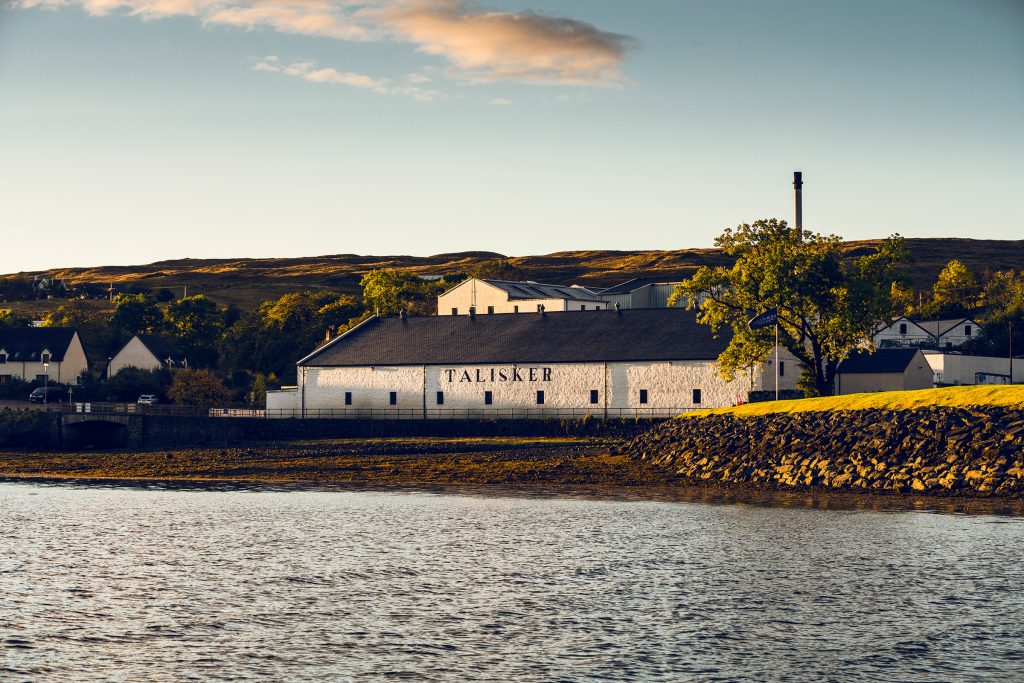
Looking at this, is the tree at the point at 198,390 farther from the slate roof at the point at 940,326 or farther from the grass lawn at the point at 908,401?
the slate roof at the point at 940,326

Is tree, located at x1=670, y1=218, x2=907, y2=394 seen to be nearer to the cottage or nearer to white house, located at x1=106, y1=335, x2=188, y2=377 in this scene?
the cottage

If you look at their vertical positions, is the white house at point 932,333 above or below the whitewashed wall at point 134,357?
above

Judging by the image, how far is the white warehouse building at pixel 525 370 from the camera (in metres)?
77.8

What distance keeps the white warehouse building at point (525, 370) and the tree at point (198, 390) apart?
37.3 ft

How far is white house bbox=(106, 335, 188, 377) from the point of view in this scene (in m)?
130

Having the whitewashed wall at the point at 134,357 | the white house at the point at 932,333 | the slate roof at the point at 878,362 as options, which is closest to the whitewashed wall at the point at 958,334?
the white house at the point at 932,333

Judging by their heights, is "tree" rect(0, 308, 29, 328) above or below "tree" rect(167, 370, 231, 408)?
above

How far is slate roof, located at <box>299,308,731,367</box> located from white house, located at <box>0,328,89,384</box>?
50629mm

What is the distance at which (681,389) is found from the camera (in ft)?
254

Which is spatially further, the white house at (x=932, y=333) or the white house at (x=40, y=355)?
the white house at (x=932, y=333)

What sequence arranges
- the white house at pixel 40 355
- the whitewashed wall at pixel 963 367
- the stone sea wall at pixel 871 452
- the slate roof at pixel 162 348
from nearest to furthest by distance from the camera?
the stone sea wall at pixel 871 452, the whitewashed wall at pixel 963 367, the white house at pixel 40 355, the slate roof at pixel 162 348

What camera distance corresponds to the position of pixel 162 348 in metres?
133

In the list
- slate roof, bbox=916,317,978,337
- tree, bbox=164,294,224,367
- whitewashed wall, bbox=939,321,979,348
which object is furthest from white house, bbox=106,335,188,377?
whitewashed wall, bbox=939,321,979,348

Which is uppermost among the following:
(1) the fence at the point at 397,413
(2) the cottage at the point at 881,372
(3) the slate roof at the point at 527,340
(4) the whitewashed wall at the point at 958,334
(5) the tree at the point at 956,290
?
(5) the tree at the point at 956,290
